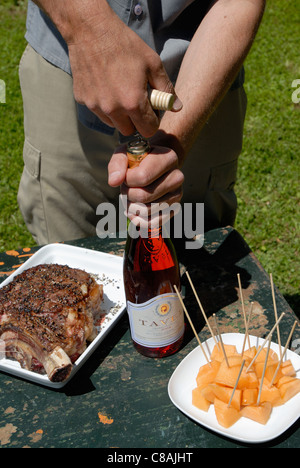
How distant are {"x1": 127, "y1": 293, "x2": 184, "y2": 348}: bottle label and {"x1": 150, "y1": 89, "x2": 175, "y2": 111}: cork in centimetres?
48

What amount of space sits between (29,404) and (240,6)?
140cm

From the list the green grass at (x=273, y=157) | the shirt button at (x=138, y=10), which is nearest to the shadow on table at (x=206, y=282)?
the shirt button at (x=138, y=10)

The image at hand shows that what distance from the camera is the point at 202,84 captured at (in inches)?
59.9

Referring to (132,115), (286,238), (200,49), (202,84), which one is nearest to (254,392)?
(132,115)

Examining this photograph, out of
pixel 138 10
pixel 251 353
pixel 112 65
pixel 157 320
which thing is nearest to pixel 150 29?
pixel 138 10

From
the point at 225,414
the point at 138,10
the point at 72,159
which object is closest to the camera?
the point at 225,414

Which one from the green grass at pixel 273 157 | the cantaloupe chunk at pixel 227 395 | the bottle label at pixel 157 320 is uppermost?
the bottle label at pixel 157 320

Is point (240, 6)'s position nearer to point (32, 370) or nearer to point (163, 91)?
point (163, 91)

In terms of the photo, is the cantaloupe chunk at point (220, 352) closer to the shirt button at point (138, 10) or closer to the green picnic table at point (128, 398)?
the green picnic table at point (128, 398)

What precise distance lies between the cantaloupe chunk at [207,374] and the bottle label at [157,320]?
128 mm

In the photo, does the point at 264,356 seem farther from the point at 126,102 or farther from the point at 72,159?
the point at 72,159

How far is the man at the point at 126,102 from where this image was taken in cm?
122

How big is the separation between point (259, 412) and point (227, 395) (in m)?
0.08

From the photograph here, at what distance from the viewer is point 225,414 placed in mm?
1104
